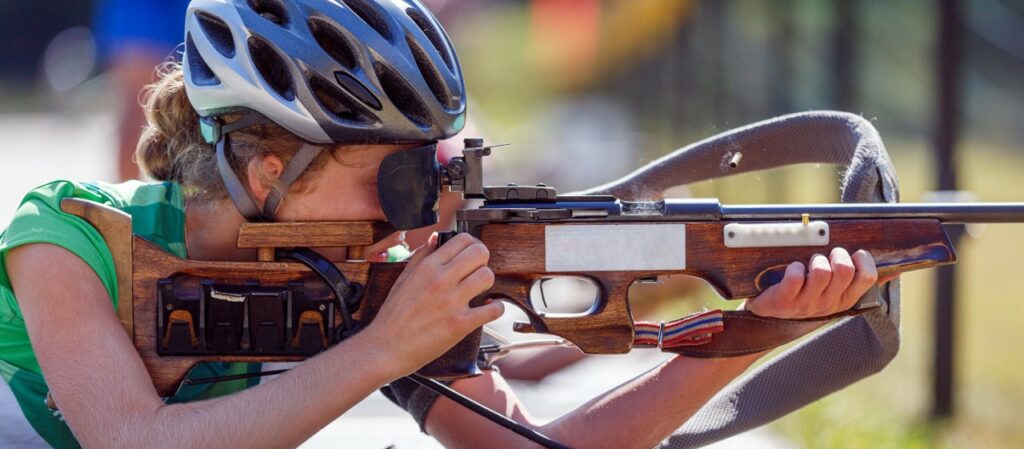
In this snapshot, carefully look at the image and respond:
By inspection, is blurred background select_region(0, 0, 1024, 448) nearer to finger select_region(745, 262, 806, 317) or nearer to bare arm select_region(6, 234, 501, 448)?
finger select_region(745, 262, 806, 317)

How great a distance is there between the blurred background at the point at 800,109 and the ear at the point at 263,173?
1.50 metres

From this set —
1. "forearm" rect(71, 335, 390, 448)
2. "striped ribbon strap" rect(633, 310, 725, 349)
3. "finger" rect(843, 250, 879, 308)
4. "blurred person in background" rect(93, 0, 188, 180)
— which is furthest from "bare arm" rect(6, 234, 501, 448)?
"blurred person in background" rect(93, 0, 188, 180)

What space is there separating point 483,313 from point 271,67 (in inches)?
31.1

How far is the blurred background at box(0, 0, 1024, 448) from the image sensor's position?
5.68 m

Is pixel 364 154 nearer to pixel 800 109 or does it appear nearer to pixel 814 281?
pixel 814 281

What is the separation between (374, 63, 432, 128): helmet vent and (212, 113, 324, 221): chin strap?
21cm

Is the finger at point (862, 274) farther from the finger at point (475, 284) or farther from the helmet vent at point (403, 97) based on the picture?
the helmet vent at point (403, 97)

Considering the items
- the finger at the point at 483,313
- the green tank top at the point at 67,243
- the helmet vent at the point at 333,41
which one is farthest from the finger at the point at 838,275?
the green tank top at the point at 67,243

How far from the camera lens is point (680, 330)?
118 inches

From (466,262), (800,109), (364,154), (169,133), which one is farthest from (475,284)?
(800,109)

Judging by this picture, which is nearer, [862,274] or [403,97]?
[862,274]

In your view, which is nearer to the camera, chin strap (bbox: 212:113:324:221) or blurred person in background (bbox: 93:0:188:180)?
chin strap (bbox: 212:113:324:221)

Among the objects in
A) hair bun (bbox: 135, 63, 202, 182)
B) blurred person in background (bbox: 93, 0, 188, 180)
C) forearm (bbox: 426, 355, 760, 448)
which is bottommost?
forearm (bbox: 426, 355, 760, 448)

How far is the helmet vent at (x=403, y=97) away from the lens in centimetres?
297
